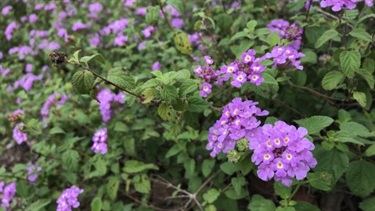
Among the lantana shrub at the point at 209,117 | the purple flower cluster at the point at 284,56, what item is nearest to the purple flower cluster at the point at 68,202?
the lantana shrub at the point at 209,117

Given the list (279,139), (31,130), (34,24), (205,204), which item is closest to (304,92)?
(205,204)

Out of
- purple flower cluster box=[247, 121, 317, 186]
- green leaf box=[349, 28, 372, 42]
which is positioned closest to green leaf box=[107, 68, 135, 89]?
purple flower cluster box=[247, 121, 317, 186]

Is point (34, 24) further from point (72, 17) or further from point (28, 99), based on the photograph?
point (28, 99)

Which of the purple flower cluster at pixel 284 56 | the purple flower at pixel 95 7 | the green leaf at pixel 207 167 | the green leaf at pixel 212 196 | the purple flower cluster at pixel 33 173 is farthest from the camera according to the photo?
the purple flower at pixel 95 7

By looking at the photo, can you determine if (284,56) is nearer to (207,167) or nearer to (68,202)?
(207,167)

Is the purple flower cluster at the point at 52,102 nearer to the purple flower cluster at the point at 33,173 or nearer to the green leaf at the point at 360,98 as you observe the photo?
the purple flower cluster at the point at 33,173

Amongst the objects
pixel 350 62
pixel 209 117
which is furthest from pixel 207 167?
pixel 350 62

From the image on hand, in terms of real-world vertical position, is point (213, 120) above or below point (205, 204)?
above
